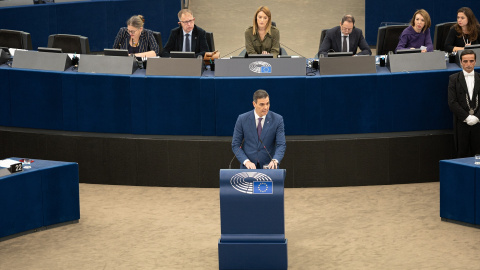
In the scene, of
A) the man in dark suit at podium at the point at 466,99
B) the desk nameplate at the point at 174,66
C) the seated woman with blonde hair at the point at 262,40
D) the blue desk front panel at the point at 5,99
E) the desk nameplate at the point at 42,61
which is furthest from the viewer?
the seated woman with blonde hair at the point at 262,40

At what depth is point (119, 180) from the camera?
10.6 meters

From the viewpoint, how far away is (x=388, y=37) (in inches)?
481

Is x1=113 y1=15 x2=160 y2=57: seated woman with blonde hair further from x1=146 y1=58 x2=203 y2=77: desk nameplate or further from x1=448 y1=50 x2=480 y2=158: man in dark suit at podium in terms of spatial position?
x1=448 y1=50 x2=480 y2=158: man in dark suit at podium

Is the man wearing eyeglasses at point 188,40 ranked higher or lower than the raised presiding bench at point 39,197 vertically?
higher

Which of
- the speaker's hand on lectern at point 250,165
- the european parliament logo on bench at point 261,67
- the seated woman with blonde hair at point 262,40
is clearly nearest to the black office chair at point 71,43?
the seated woman with blonde hair at point 262,40

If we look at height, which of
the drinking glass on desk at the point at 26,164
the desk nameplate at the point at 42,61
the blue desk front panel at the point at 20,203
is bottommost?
the blue desk front panel at the point at 20,203

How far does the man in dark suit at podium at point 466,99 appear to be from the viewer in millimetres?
9945

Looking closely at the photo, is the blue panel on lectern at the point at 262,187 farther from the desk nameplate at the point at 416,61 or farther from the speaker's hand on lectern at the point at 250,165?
the desk nameplate at the point at 416,61

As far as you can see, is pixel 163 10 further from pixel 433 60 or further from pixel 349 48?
pixel 433 60

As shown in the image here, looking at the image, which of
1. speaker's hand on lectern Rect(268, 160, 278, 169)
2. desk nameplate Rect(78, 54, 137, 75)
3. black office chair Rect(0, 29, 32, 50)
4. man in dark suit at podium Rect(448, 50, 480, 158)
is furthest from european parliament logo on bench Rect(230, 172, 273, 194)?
black office chair Rect(0, 29, 32, 50)

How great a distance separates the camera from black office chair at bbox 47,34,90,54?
474 inches

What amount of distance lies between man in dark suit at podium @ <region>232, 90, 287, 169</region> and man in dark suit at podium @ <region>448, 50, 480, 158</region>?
2784mm

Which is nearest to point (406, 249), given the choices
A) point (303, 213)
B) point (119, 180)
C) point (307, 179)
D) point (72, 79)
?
point (303, 213)

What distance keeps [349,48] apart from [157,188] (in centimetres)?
330
